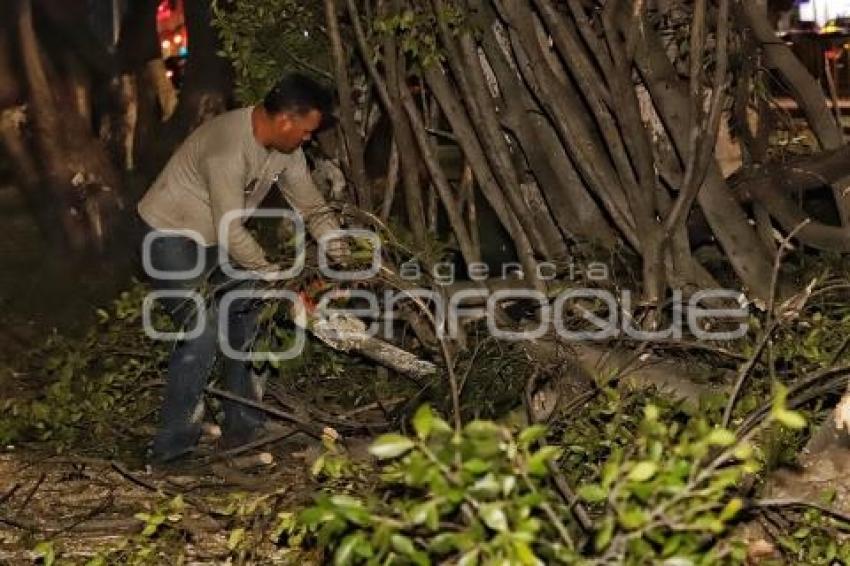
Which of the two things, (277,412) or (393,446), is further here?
(277,412)

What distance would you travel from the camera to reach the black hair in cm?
613

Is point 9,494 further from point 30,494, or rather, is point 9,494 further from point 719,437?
point 719,437

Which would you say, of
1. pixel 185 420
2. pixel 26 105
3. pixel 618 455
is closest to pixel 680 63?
pixel 185 420

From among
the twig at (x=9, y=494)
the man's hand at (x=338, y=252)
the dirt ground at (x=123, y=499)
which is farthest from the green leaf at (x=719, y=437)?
the twig at (x=9, y=494)

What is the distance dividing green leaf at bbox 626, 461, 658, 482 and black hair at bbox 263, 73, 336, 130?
3299 millimetres

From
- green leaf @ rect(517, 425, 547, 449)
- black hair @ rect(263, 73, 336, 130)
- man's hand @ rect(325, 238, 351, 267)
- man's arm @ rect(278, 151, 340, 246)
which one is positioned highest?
black hair @ rect(263, 73, 336, 130)

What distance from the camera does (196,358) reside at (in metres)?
6.73

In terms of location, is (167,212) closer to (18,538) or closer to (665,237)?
(18,538)

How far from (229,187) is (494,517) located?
336 centimetres

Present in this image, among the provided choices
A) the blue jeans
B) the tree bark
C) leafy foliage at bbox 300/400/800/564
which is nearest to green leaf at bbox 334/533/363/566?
leafy foliage at bbox 300/400/800/564

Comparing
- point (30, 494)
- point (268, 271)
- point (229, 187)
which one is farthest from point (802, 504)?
point (30, 494)

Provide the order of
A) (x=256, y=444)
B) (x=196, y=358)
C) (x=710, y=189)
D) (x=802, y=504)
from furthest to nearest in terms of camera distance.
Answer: (x=710, y=189) → (x=196, y=358) → (x=256, y=444) → (x=802, y=504)

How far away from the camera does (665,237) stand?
651 centimetres

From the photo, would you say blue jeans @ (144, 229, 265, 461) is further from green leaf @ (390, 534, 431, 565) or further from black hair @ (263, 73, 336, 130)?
green leaf @ (390, 534, 431, 565)
